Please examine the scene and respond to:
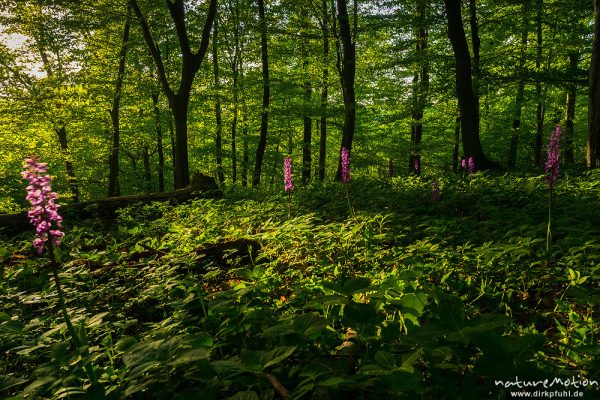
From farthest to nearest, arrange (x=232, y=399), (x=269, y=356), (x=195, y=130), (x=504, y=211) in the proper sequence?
(x=195, y=130) → (x=504, y=211) → (x=269, y=356) → (x=232, y=399)

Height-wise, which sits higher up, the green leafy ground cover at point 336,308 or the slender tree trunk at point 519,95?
the slender tree trunk at point 519,95

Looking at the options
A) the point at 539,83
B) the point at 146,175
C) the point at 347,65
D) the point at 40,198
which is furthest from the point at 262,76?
the point at 40,198

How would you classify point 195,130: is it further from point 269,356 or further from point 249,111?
point 269,356

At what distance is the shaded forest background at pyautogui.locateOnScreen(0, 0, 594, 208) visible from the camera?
36.0 feet

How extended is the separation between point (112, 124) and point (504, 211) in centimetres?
1758

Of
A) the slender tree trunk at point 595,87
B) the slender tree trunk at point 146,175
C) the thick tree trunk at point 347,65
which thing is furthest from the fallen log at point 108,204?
the slender tree trunk at point 146,175

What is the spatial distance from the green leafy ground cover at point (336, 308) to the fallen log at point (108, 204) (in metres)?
1.65

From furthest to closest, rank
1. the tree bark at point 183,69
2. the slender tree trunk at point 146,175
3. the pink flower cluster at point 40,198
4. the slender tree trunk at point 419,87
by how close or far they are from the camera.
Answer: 1. the slender tree trunk at point 146,175
2. the slender tree trunk at point 419,87
3. the tree bark at point 183,69
4. the pink flower cluster at point 40,198

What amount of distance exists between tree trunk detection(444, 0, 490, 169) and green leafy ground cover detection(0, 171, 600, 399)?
8.20 feet

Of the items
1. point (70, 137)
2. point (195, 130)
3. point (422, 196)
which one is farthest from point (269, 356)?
point (70, 137)

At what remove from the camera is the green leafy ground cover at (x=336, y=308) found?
4.67 ft

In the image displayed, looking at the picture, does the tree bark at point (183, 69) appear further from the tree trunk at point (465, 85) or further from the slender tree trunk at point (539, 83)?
the slender tree trunk at point (539, 83)

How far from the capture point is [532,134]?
17.9 metres

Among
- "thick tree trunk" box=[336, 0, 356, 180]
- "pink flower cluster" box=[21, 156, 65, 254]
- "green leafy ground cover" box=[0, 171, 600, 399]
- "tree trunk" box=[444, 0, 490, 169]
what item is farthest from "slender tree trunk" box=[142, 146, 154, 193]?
A: "pink flower cluster" box=[21, 156, 65, 254]
